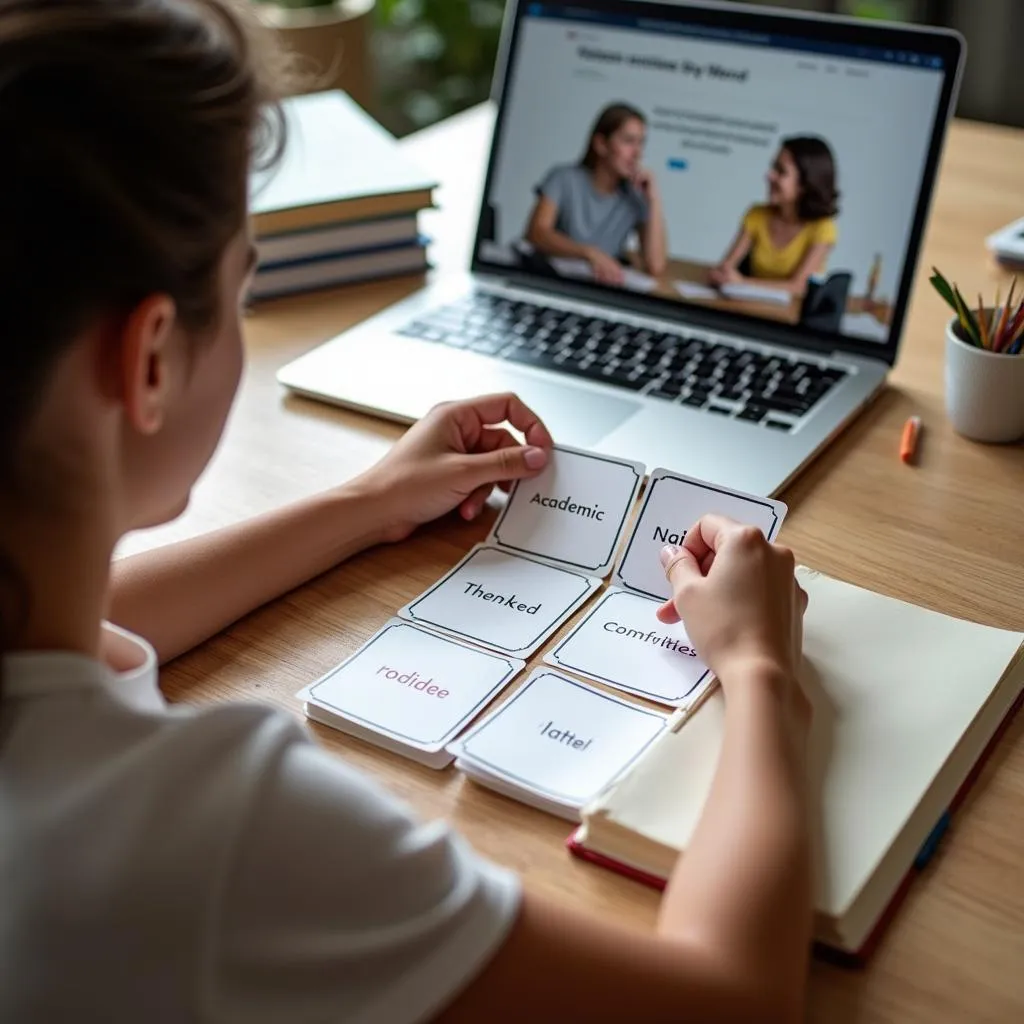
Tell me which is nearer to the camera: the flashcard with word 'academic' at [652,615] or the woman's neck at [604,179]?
the flashcard with word 'academic' at [652,615]

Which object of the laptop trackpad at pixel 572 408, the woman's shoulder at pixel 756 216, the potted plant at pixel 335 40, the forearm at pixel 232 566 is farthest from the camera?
the potted plant at pixel 335 40

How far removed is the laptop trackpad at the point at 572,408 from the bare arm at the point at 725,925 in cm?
38

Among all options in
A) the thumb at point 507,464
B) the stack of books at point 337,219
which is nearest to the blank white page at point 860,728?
the thumb at point 507,464

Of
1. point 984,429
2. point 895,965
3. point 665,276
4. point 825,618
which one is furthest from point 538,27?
point 895,965

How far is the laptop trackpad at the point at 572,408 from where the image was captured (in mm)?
1138

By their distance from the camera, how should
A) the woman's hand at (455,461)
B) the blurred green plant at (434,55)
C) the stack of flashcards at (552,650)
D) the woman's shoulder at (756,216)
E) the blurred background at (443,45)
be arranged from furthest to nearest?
the blurred green plant at (434,55), the blurred background at (443,45), the woman's shoulder at (756,216), the woman's hand at (455,461), the stack of flashcards at (552,650)

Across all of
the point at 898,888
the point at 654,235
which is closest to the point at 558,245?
the point at 654,235

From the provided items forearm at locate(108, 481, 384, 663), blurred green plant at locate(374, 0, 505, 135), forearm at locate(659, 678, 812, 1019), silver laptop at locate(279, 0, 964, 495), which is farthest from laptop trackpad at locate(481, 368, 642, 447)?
blurred green plant at locate(374, 0, 505, 135)

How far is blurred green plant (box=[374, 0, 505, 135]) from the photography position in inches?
118

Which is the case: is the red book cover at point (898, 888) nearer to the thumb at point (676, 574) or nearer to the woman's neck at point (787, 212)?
the thumb at point (676, 574)

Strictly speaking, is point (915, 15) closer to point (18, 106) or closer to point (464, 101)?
point (464, 101)

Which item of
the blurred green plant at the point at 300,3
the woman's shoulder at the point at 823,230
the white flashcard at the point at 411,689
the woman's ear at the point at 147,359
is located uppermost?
the blurred green plant at the point at 300,3

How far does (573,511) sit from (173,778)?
50 cm

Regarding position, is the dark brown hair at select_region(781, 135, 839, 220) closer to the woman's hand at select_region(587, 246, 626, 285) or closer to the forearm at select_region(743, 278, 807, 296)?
the forearm at select_region(743, 278, 807, 296)
